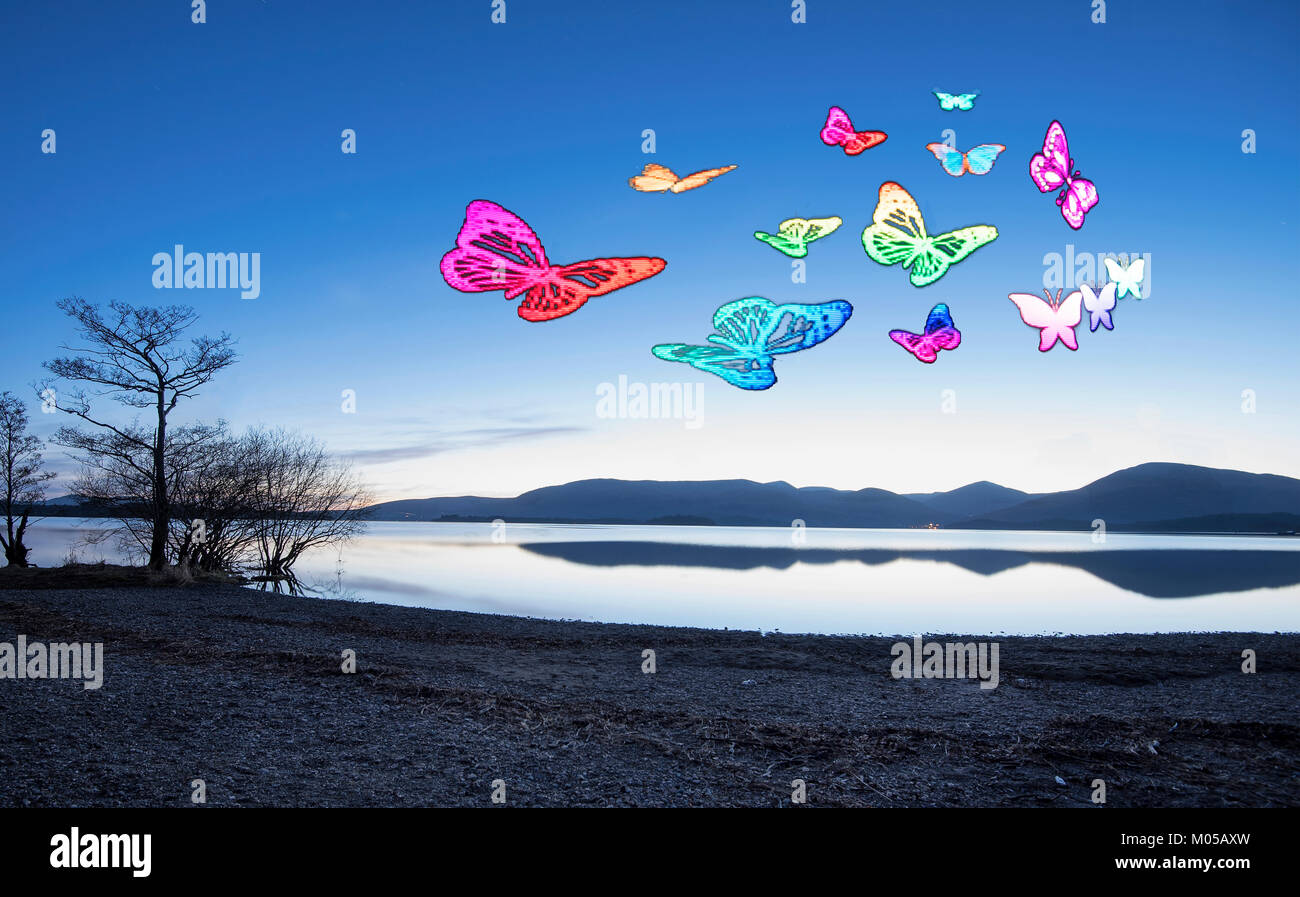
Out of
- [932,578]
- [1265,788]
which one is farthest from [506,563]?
[1265,788]

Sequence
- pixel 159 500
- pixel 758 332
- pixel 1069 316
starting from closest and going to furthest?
pixel 758 332 → pixel 1069 316 → pixel 159 500

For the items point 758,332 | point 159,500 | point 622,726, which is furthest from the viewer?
point 159,500

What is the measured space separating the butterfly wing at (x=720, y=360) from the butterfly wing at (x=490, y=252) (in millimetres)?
898

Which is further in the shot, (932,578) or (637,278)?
(932,578)

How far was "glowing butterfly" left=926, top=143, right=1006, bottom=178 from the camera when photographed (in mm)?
5188

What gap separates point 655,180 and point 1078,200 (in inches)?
119

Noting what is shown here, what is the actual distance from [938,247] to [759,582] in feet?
79.7

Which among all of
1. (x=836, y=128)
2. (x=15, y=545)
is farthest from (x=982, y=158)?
(x=15, y=545)

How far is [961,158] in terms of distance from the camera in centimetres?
527

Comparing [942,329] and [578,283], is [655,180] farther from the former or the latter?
[942,329]

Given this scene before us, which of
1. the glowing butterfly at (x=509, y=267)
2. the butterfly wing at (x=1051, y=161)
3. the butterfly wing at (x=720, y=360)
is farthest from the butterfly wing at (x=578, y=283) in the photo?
the butterfly wing at (x=1051, y=161)

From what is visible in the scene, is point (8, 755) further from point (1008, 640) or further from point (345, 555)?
point (345, 555)

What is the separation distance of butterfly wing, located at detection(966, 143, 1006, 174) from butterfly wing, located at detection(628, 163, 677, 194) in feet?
7.35

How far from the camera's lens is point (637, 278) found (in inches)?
161
